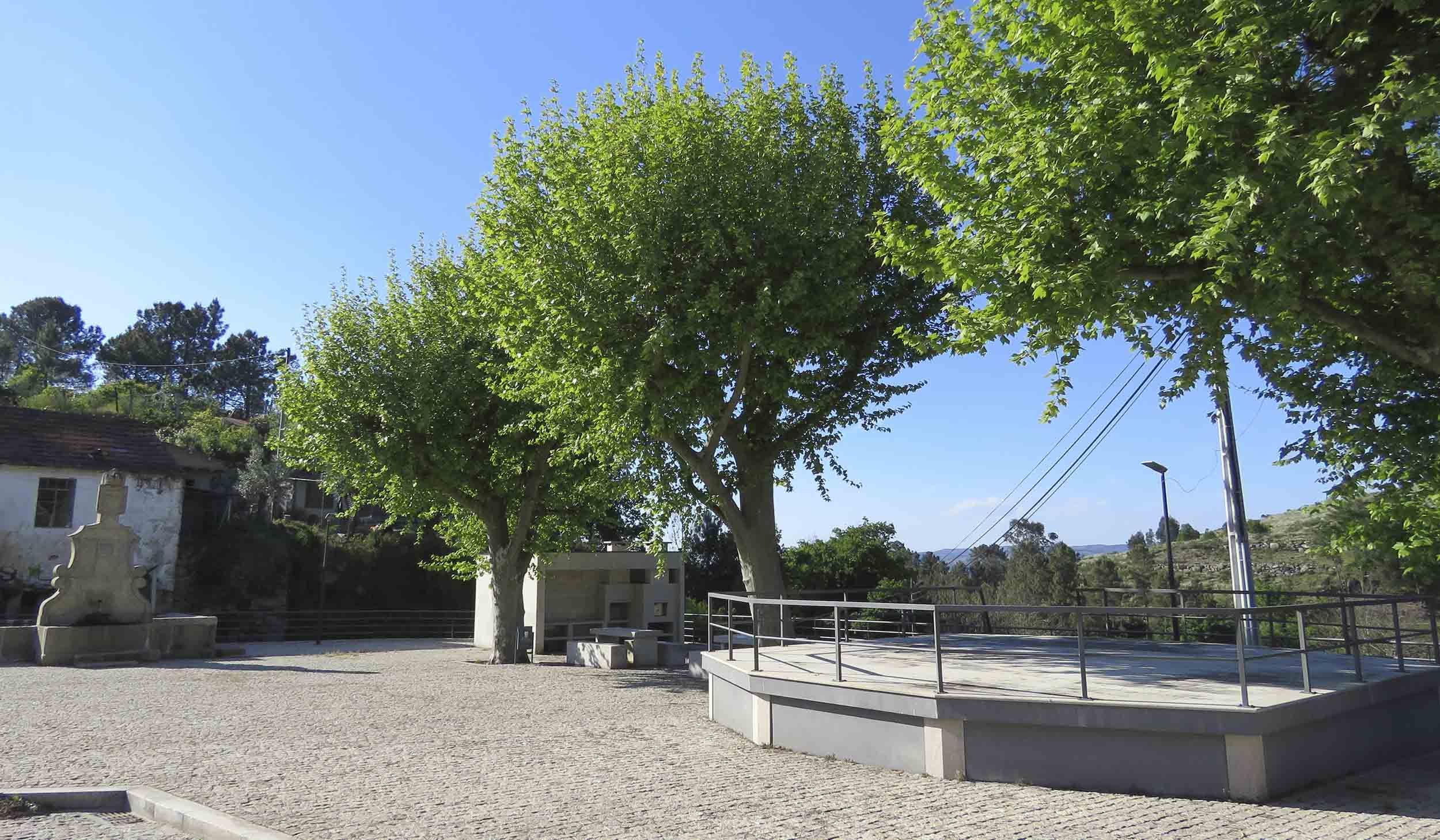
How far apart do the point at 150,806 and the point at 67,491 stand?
1103 inches

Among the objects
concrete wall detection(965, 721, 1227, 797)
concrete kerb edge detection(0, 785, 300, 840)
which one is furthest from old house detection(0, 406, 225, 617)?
concrete wall detection(965, 721, 1227, 797)

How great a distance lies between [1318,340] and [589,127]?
12.2 meters

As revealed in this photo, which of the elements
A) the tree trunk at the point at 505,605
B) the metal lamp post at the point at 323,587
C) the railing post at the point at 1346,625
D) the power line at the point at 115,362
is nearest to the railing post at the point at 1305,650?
the railing post at the point at 1346,625

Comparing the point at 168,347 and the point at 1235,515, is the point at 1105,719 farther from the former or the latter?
the point at 168,347

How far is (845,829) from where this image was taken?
6.45m

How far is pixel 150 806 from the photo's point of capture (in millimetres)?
6965

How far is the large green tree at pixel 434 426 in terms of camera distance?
19516 mm

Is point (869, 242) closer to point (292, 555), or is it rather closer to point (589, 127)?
point (589, 127)

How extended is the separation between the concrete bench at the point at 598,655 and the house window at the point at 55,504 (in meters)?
19.6

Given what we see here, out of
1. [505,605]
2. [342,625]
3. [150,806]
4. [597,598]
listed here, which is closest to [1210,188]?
[150,806]

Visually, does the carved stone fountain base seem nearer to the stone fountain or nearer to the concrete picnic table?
the stone fountain

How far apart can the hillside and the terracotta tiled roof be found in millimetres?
42688

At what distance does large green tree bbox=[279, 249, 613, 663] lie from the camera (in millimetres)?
19516

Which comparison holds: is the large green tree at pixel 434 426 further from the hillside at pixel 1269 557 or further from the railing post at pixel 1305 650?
the hillside at pixel 1269 557
